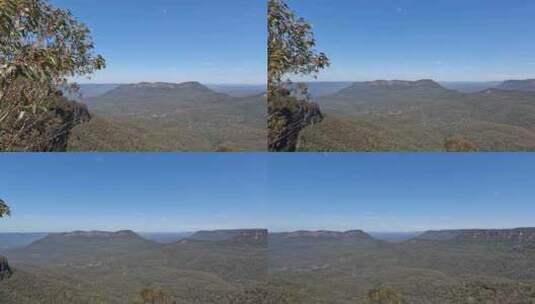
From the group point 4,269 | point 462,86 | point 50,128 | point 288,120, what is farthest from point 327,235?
point 4,269

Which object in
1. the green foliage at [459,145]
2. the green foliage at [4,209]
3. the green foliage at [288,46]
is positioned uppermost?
the green foliage at [288,46]

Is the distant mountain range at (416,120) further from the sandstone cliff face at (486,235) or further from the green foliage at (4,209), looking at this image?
the green foliage at (4,209)

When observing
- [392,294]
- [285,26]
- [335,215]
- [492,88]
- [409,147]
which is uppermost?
[285,26]

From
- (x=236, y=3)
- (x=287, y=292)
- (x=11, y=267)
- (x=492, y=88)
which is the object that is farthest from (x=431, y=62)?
(x=11, y=267)

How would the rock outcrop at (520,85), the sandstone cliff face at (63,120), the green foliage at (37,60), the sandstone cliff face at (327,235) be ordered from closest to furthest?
the green foliage at (37,60), the sandstone cliff face at (327,235), the rock outcrop at (520,85), the sandstone cliff face at (63,120)

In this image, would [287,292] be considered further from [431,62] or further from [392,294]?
[431,62]

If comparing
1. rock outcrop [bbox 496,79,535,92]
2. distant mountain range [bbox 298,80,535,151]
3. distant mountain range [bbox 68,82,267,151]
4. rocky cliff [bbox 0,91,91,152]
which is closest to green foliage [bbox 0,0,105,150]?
rocky cliff [bbox 0,91,91,152]

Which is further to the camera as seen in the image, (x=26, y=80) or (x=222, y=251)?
(x=222, y=251)

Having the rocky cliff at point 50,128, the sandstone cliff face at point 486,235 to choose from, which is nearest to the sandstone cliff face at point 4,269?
the rocky cliff at point 50,128
